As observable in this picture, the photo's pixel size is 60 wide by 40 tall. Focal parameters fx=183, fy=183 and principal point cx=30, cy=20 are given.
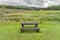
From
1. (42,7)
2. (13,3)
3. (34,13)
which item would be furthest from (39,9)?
(13,3)

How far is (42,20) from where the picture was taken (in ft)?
46.4

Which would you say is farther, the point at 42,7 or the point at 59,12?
the point at 42,7

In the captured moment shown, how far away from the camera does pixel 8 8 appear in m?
16.0

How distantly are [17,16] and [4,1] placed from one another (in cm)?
274

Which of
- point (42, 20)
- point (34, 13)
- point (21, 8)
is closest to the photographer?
point (42, 20)

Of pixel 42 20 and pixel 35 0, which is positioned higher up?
pixel 35 0

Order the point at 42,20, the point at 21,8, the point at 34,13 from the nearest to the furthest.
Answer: the point at 42,20
the point at 34,13
the point at 21,8

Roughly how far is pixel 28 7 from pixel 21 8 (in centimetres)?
63

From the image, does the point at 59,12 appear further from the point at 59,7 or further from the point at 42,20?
the point at 42,20

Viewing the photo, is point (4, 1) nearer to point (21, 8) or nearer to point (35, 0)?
point (21, 8)

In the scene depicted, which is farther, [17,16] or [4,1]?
[4,1]

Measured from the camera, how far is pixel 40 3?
55.4ft

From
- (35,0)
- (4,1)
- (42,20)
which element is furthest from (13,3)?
(42,20)

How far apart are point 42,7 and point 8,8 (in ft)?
10.0
